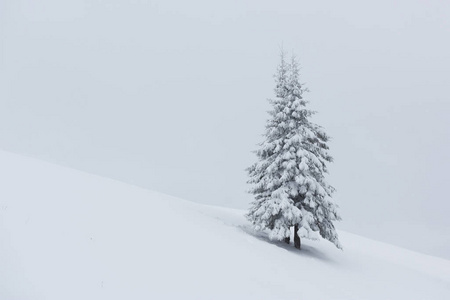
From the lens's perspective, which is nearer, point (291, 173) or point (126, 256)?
point (126, 256)

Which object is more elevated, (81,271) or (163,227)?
(163,227)

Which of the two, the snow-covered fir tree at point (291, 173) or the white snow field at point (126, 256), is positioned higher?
the snow-covered fir tree at point (291, 173)

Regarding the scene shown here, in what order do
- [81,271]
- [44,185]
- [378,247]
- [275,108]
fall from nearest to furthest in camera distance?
[81,271] < [44,185] < [275,108] < [378,247]

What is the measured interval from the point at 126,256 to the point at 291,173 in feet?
39.6

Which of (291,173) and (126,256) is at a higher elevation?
(291,173)

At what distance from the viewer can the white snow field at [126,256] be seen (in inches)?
260

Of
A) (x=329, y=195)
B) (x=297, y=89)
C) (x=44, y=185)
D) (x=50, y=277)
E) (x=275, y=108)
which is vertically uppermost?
(x=297, y=89)

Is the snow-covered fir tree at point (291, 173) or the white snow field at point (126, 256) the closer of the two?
the white snow field at point (126, 256)

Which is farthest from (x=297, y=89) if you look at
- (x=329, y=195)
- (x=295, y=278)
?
(x=295, y=278)

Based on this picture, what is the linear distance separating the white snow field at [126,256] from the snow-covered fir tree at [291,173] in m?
2.69

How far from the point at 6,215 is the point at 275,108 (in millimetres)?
15684

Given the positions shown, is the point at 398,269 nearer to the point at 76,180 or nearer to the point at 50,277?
the point at 76,180

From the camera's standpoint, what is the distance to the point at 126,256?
841cm

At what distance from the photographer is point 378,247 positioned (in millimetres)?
30219
